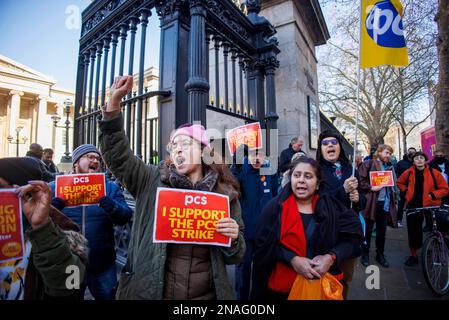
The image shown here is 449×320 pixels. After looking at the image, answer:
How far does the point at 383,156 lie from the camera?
15.4ft

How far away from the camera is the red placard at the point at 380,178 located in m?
4.34

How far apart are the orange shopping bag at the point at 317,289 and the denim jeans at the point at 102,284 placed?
1.69 meters

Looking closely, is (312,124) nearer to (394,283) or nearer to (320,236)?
(394,283)

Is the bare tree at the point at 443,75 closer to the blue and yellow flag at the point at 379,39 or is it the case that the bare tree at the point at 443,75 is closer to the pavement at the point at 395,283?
the pavement at the point at 395,283

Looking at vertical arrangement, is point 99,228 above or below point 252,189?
below

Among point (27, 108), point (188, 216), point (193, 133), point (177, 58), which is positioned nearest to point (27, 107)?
point (27, 108)

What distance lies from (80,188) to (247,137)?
251 centimetres

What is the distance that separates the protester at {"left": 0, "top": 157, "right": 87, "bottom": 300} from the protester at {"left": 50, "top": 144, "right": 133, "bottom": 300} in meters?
0.94

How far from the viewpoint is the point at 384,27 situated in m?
2.83

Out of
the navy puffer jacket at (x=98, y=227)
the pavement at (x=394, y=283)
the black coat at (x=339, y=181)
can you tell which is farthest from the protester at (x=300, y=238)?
the pavement at (x=394, y=283)

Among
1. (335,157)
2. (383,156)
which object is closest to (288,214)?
(335,157)

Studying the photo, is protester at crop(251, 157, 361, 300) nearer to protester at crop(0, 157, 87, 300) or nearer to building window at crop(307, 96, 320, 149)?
protester at crop(0, 157, 87, 300)

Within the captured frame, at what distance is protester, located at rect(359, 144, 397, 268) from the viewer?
4340 mm
